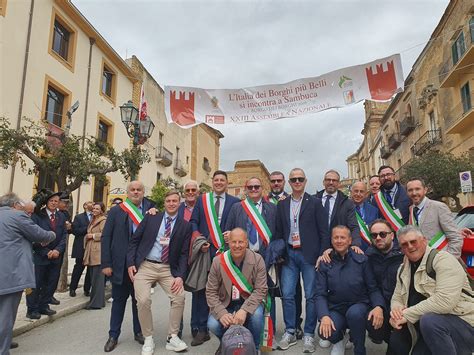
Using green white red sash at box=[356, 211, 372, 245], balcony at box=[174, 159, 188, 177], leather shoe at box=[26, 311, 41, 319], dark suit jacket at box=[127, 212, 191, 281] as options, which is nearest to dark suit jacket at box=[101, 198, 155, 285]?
dark suit jacket at box=[127, 212, 191, 281]

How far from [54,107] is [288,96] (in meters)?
12.2

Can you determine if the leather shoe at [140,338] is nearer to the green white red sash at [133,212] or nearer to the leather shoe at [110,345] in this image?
the leather shoe at [110,345]

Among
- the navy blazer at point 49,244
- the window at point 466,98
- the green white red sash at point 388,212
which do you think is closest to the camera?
the green white red sash at point 388,212

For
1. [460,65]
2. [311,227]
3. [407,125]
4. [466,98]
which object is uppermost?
[460,65]

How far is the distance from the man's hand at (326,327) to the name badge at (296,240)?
3.28ft

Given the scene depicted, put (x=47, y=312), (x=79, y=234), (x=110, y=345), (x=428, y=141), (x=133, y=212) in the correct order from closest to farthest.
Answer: (x=110, y=345)
(x=133, y=212)
(x=47, y=312)
(x=79, y=234)
(x=428, y=141)

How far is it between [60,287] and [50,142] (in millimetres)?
3015

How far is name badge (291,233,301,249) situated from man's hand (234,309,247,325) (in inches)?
44.9

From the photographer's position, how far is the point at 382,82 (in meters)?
6.29

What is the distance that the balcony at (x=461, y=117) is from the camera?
18.7 m

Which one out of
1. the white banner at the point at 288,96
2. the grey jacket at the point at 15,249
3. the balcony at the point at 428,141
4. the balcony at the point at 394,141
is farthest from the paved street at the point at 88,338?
the balcony at the point at 394,141

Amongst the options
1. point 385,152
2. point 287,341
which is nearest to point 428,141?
point 385,152

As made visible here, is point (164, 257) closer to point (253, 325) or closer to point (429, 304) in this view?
point (253, 325)

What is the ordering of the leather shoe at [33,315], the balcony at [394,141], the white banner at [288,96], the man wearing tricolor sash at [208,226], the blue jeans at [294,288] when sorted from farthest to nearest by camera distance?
the balcony at [394,141] → the white banner at [288,96] → the leather shoe at [33,315] → the man wearing tricolor sash at [208,226] → the blue jeans at [294,288]
